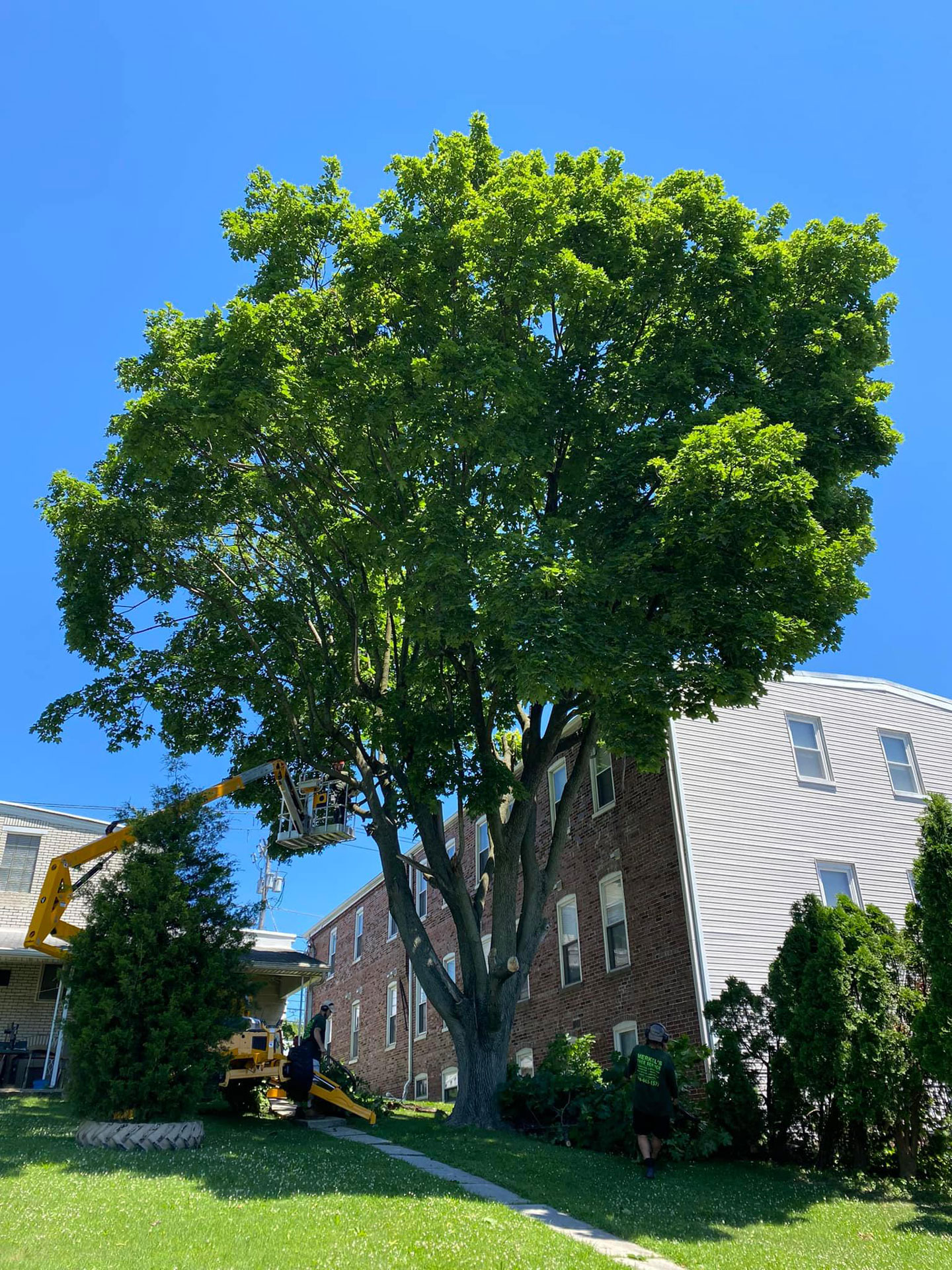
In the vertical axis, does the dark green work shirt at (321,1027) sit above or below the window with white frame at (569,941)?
below

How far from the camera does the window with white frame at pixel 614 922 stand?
64.1 ft

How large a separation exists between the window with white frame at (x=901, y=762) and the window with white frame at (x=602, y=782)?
254 inches

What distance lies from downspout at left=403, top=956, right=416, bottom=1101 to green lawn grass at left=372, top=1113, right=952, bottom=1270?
18347 millimetres

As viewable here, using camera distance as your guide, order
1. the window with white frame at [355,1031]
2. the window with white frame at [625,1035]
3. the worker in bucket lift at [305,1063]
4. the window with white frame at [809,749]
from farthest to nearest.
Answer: the window with white frame at [355,1031] < the window with white frame at [809,749] < the window with white frame at [625,1035] < the worker in bucket lift at [305,1063]

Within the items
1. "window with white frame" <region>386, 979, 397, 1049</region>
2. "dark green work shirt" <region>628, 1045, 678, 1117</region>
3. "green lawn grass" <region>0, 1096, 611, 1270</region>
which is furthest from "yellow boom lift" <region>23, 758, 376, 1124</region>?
"window with white frame" <region>386, 979, 397, 1049</region>

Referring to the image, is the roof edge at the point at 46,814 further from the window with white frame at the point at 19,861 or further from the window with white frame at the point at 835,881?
the window with white frame at the point at 835,881

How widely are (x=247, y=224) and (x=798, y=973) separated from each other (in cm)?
1463

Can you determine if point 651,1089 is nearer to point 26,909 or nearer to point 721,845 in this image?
point 721,845

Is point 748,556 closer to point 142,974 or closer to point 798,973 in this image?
point 798,973

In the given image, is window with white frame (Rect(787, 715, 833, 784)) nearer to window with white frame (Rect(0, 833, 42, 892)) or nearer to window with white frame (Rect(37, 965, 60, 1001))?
window with white frame (Rect(37, 965, 60, 1001))

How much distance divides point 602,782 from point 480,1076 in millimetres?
8379

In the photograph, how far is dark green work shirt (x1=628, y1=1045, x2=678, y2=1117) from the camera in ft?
34.7

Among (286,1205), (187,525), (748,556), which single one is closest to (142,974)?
(286,1205)

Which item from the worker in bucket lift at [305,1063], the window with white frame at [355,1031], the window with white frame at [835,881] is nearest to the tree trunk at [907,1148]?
the window with white frame at [835,881]
